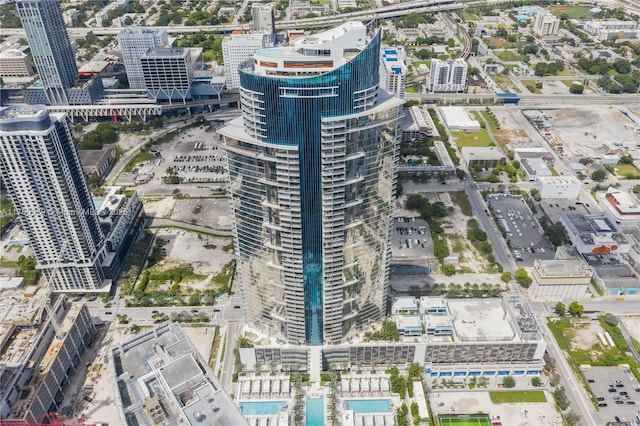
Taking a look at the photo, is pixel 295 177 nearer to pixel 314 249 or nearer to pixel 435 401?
pixel 314 249

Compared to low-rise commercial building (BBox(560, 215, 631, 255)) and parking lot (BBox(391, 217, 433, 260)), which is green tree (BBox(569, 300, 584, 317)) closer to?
low-rise commercial building (BBox(560, 215, 631, 255))

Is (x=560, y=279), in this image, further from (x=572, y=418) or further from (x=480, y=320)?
(x=572, y=418)

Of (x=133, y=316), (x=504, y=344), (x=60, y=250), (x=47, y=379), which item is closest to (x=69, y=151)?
(x=60, y=250)

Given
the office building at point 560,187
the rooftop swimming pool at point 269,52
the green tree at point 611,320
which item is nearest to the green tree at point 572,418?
the green tree at point 611,320

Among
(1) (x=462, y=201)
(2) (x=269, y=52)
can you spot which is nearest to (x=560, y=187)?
(1) (x=462, y=201)

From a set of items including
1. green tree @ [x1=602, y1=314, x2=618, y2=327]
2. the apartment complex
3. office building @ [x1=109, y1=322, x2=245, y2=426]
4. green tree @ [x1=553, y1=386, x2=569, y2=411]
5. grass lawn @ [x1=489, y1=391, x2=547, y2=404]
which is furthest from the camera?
green tree @ [x1=602, y1=314, x2=618, y2=327]

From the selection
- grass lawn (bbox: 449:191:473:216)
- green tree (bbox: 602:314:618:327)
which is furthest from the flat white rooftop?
grass lawn (bbox: 449:191:473:216)
